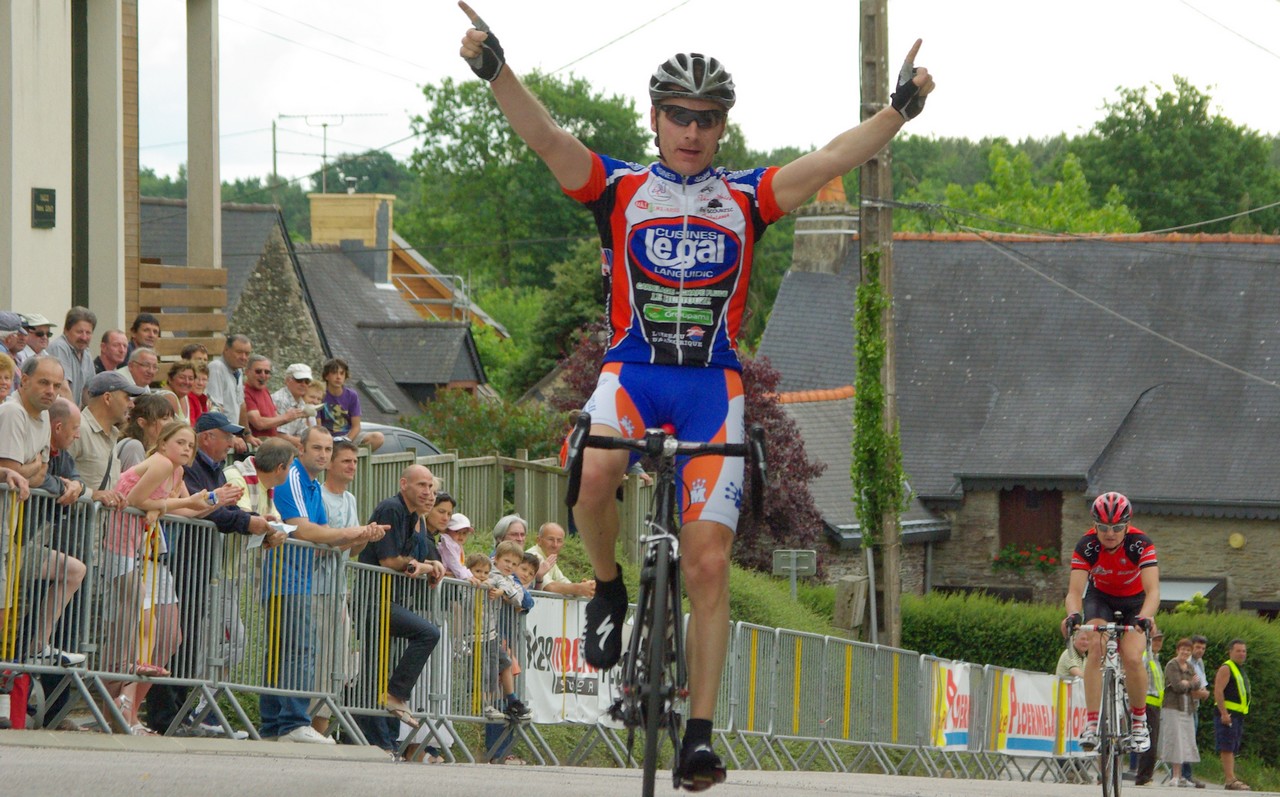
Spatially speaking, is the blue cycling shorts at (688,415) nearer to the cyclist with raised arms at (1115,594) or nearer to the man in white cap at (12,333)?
the cyclist with raised arms at (1115,594)

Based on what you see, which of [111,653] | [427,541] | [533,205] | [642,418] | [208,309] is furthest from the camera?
[533,205]

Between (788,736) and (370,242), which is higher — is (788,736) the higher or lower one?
the lower one

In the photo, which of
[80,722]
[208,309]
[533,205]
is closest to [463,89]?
[533,205]

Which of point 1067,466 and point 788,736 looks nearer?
point 788,736

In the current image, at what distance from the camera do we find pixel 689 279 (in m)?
7.12

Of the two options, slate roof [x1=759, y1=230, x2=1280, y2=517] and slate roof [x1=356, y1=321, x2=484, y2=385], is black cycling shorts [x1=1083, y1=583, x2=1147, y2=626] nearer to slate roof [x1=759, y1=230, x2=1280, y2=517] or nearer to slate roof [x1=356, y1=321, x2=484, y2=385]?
slate roof [x1=759, y1=230, x2=1280, y2=517]

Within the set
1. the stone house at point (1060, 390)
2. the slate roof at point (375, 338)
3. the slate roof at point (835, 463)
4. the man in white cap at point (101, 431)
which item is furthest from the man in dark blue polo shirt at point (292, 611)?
the slate roof at point (375, 338)

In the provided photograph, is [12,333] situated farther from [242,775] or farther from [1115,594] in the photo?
[1115,594]

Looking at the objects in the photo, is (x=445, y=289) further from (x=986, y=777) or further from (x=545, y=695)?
(x=545, y=695)

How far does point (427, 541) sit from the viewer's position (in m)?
12.7

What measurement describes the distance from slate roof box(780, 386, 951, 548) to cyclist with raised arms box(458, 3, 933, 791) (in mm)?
37341

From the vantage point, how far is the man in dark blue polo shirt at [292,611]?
11086mm

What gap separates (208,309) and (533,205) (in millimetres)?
69501

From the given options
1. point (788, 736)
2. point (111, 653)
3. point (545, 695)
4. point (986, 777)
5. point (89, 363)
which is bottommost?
point (986, 777)
